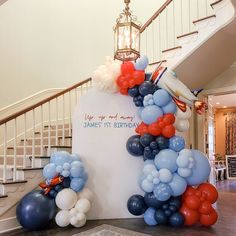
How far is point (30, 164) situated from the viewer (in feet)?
13.3

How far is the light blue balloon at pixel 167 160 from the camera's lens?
→ 3377 mm

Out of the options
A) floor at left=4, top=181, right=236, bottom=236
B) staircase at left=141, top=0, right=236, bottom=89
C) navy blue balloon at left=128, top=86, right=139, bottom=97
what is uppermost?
staircase at left=141, top=0, right=236, bottom=89

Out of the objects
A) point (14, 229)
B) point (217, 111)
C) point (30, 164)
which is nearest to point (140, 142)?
point (30, 164)

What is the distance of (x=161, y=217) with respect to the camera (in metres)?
3.41

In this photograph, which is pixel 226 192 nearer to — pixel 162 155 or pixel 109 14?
pixel 162 155

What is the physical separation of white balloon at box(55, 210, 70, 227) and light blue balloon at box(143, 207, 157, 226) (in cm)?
99

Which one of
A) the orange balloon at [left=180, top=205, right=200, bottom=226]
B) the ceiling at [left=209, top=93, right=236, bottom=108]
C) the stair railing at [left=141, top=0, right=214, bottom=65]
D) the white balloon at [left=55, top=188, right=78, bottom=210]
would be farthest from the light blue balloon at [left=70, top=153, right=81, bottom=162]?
the ceiling at [left=209, top=93, right=236, bottom=108]

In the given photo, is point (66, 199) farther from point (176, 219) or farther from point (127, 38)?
point (127, 38)

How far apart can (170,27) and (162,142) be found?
137 inches

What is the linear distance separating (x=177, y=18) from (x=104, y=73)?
312cm

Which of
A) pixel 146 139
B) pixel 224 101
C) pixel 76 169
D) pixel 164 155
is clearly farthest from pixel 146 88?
pixel 224 101

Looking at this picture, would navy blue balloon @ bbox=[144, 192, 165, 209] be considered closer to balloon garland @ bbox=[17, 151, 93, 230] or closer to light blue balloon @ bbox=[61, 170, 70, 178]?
balloon garland @ bbox=[17, 151, 93, 230]

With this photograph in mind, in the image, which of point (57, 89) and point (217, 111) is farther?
point (217, 111)

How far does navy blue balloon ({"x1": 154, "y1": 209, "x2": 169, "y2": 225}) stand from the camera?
3412mm
